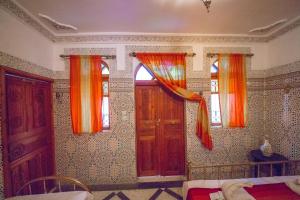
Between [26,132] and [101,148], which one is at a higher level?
[26,132]

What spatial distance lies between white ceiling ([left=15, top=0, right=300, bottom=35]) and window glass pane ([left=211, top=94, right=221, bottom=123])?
1.54 m

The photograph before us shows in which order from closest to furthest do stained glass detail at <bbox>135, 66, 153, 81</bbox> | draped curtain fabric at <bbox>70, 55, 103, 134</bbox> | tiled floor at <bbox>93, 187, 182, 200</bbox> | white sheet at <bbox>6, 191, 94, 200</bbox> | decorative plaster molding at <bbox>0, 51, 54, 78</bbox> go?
white sheet at <bbox>6, 191, 94, 200</bbox>
decorative plaster molding at <bbox>0, 51, 54, 78</bbox>
tiled floor at <bbox>93, 187, 182, 200</bbox>
draped curtain fabric at <bbox>70, 55, 103, 134</bbox>
stained glass detail at <bbox>135, 66, 153, 81</bbox>

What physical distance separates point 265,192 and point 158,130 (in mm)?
2449

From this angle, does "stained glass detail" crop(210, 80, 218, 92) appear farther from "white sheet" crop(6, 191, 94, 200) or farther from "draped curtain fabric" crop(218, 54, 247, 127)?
"white sheet" crop(6, 191, 94, 200)

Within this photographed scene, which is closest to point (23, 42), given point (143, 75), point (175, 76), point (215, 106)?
point (143, 75)

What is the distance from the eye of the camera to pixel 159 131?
4.28 metres

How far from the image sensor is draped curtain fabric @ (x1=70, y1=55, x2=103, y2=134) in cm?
383

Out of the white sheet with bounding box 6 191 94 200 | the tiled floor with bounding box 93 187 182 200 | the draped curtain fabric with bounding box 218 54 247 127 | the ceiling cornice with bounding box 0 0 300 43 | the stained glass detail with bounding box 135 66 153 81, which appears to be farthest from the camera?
the stained glass detail with bounding box 135 66 153 81

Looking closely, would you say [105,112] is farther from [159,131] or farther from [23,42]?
[23,42]

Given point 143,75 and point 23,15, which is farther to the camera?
point 143,75

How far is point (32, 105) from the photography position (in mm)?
3217

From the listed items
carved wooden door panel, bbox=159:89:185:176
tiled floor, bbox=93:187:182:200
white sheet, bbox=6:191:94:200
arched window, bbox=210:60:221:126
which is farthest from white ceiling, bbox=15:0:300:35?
tiled floor, bbox=93:187:182:200

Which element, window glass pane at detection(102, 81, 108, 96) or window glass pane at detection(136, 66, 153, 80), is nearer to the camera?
window glass pane at detection(102, 81, 108, 96)

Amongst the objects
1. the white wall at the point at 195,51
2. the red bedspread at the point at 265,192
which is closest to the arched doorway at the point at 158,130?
the white wall at the point at 195,51
